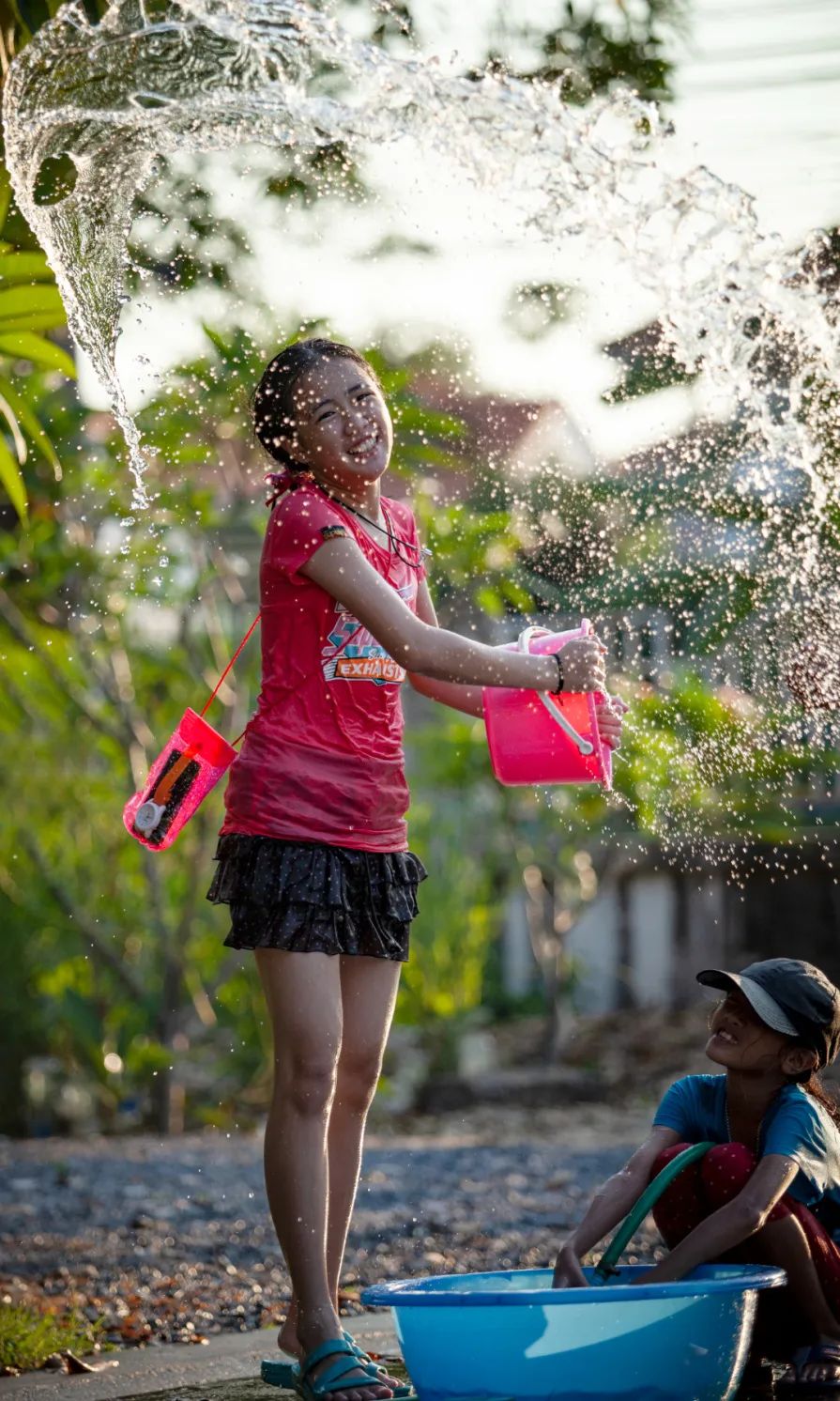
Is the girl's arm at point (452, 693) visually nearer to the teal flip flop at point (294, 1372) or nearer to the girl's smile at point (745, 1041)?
the girl's smile at point (745, 1041)

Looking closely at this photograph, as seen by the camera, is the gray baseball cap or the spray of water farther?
the spray of water

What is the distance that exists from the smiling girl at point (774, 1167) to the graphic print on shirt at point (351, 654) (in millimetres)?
669

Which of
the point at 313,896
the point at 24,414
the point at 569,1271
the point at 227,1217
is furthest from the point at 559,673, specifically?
the point at 227,1217

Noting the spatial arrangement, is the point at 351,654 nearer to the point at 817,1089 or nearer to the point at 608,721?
the point at 608,721

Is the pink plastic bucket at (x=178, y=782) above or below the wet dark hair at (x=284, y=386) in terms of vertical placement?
below

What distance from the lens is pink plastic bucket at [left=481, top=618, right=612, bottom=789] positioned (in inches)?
96.7

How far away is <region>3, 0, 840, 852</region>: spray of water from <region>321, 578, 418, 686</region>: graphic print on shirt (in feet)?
1.94

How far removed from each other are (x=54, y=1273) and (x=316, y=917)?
5.75 ft

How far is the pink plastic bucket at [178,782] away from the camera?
2652 millimetres

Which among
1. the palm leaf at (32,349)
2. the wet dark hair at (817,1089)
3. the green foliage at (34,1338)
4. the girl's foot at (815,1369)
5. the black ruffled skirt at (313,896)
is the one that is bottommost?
the green foliage at (34,1338)

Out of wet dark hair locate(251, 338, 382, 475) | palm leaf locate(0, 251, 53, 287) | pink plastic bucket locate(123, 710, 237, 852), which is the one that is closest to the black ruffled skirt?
pink plastic bucket locate(123, 710, 237, 852)

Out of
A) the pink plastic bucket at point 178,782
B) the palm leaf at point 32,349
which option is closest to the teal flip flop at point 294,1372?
the pink plastic bucket at point 178,782

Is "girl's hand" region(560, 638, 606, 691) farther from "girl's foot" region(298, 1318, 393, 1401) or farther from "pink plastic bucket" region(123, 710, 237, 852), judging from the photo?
"girl's foot" region(298, 1318, 393, 1401)

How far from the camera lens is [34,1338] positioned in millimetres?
2793
